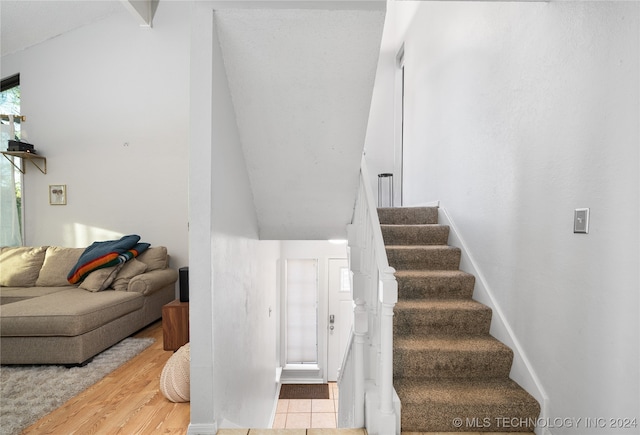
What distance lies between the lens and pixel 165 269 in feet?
14.4

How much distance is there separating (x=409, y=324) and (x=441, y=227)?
3.97ft

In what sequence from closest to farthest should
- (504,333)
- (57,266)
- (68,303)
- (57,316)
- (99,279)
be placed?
(504,333), (57,316), (68,303), (99,279), (57,266)

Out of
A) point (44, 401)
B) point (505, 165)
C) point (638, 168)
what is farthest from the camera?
point (505, 165)

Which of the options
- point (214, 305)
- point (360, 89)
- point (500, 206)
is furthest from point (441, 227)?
point (214, 305)

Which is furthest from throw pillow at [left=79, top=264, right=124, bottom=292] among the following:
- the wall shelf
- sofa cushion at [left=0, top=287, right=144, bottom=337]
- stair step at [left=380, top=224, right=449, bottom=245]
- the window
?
stair step at [left=380, top=224, right=449, bottom=245]

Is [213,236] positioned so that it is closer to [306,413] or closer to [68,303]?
[68,303]

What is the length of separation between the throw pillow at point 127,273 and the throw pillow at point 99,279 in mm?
64

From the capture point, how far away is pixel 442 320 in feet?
8.34

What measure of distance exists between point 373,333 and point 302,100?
4.82ft

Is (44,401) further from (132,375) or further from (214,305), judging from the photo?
(214,305)

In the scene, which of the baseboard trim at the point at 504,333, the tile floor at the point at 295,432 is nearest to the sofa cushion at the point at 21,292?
the tile floor at the point at 295,432

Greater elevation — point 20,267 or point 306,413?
point 20,267

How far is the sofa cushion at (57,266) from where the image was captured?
4039mm

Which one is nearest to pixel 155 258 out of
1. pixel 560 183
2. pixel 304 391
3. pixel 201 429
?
pixel 201 429
